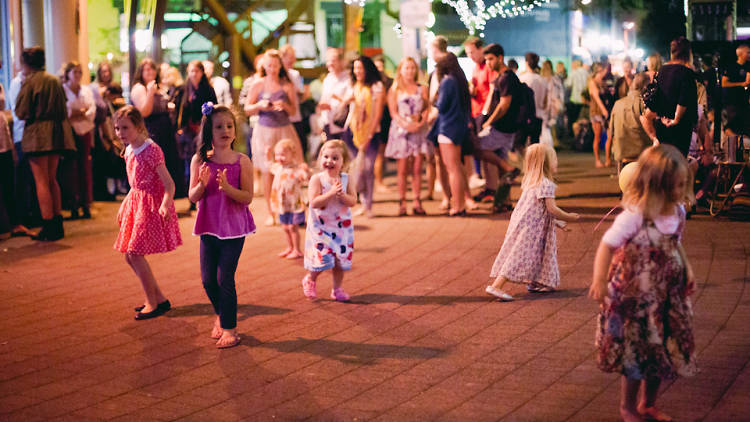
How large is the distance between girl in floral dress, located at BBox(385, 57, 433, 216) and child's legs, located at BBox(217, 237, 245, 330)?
643 centimetres

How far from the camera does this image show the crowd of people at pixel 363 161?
191 inches

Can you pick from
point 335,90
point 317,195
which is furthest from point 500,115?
point 317,195

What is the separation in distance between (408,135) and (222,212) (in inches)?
261

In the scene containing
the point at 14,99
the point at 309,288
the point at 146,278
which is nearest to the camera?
the point at 146,278

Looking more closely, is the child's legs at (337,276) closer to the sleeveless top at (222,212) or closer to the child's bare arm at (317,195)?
the child's bare arm at (317,195)

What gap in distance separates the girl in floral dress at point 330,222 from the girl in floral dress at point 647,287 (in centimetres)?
335

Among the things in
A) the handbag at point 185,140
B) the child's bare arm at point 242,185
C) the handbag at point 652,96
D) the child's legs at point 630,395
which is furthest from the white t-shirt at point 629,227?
the handbag at point 185,140

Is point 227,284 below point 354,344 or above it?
above

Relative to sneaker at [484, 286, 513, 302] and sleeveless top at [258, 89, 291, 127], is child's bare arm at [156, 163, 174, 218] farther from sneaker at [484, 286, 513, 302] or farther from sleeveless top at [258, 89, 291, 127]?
sleeveless top at [258, 89, 291, 127]

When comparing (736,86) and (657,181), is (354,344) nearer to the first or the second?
(657,181)

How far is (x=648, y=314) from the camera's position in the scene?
4816mm

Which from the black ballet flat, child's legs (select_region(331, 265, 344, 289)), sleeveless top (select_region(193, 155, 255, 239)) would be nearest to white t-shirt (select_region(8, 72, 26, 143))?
the black ballet flat

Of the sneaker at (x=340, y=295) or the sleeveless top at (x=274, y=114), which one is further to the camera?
the sleeveless top at (x=274, y=114)

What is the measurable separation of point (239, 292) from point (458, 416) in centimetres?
383
